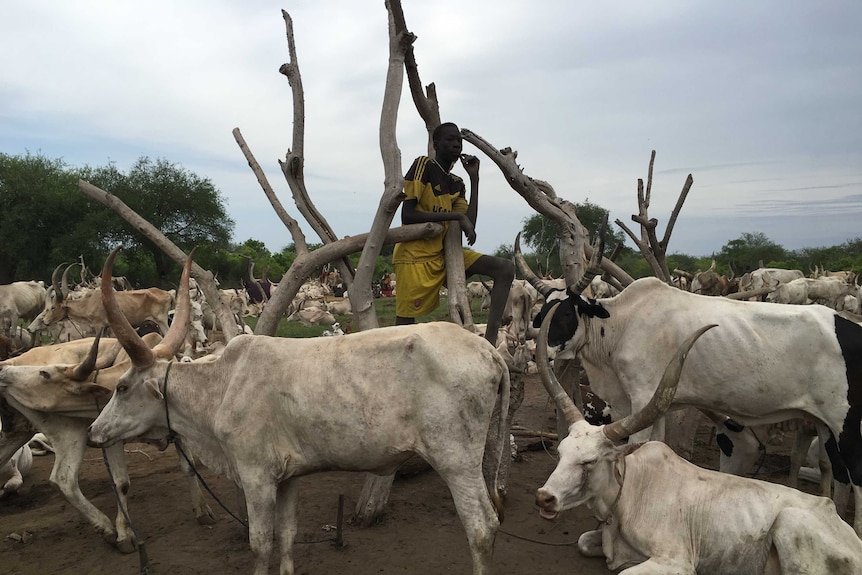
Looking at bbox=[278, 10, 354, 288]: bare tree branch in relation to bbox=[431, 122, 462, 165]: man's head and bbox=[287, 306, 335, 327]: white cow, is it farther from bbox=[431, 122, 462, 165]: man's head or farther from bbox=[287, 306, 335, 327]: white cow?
bbox=[287, 306, 335, 327]: white cow

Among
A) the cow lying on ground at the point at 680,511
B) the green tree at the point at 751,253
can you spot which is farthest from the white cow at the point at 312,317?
the green tree at the point at 751,253

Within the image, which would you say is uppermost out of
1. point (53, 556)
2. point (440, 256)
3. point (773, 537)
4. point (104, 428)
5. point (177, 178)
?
point (177, 178)

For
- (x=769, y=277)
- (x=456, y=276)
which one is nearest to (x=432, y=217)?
(x=456, y=276)

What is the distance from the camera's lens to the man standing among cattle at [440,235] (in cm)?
572

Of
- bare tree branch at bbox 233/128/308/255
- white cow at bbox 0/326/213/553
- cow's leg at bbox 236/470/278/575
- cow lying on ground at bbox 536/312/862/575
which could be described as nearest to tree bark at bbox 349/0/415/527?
bare tree branch at bbox 233/128/308/255

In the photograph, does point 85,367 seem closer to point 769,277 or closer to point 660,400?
point 660,400

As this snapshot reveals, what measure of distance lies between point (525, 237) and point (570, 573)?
46.2 metres

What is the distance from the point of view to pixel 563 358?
564 centimetres

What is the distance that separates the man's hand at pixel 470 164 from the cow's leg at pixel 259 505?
327cm

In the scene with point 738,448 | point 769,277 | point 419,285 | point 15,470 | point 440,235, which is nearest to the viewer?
point 738,448

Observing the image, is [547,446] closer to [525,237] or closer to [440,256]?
[440,256]

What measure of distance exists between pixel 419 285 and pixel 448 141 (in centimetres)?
131

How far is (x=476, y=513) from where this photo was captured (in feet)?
12.8

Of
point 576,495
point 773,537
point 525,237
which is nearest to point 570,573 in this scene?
point 576,495
